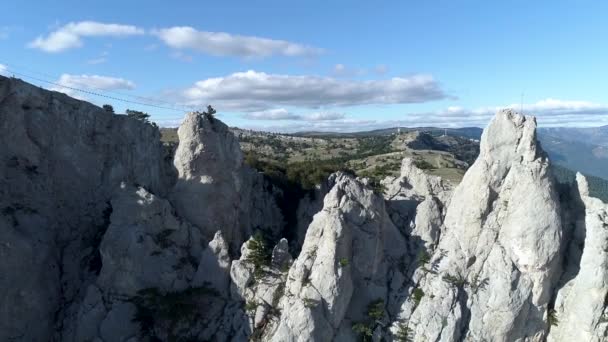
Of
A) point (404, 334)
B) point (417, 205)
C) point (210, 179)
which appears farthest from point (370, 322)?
point (210, 179)

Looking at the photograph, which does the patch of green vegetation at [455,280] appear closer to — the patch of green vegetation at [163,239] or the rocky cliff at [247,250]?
the rocky cliff at [247,250]

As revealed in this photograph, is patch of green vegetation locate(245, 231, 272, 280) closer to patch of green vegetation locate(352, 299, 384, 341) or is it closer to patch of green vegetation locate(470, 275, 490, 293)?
patch of green vegetation locate(352, 299, 384, 341)

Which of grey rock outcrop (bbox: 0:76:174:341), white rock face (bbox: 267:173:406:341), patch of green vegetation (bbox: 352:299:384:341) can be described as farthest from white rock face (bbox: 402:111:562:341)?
grey rock outcrop (bbox: 0:76:174:341)

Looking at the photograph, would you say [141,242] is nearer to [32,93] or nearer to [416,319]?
[32,93]

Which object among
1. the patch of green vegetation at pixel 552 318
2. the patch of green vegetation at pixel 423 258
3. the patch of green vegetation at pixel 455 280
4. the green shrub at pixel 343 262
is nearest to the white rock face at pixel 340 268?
the green shrub at pixel 343 262

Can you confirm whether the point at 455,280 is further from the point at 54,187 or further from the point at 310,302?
the point at 54,187

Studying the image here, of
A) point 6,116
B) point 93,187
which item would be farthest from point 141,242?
point 6,116
